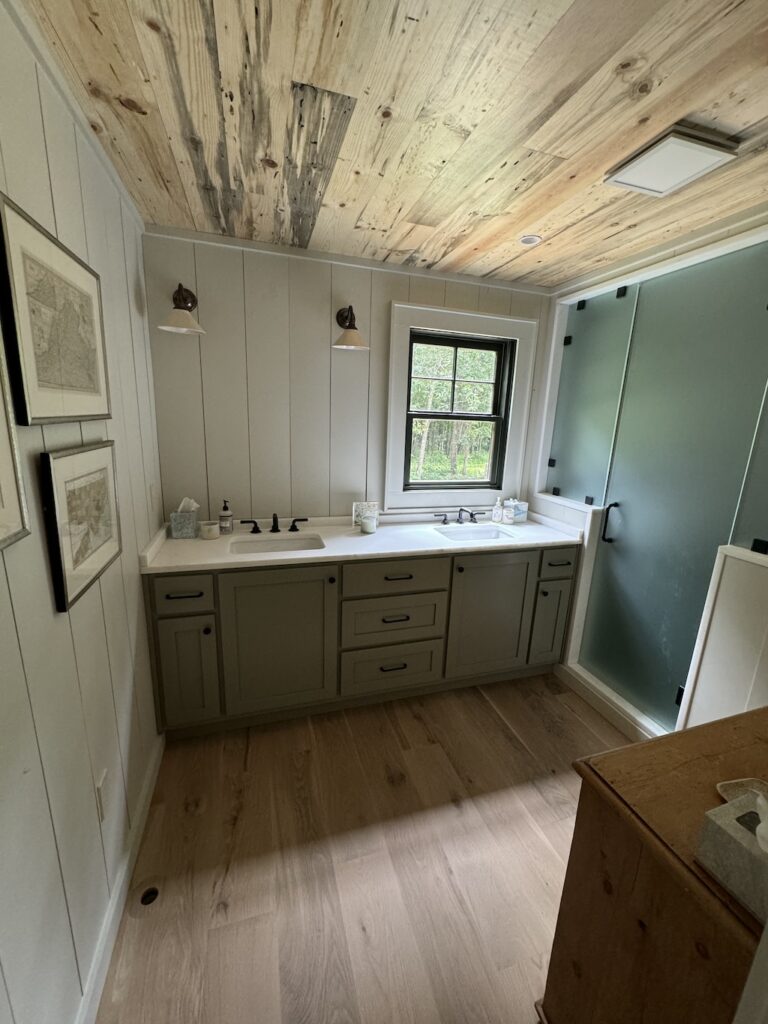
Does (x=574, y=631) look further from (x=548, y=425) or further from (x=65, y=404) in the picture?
(x=65, y=404)

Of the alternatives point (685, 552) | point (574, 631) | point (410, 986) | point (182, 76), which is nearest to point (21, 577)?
point (182, 76)

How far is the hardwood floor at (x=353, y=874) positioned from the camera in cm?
117

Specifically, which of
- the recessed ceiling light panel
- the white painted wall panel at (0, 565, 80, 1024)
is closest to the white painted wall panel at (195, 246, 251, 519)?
the white painted wall panel at (0, 565, 80, 1024)

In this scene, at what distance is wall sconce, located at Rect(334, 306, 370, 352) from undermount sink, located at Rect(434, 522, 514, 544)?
119 centimetres

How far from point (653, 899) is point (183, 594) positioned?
5.92 feet

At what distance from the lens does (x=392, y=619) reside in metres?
2.21

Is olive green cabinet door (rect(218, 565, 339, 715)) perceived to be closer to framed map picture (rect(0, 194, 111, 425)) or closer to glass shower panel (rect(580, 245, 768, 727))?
framed map picture (rect(0, 194, 111, 425))

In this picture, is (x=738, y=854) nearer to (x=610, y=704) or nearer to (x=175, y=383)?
(x=610, y=704)

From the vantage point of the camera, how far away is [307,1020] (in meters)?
1.11

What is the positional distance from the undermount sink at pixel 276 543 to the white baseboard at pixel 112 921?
1.04 metres

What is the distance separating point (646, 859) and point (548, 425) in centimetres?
247

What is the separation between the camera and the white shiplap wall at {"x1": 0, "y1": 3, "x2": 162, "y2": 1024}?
31.9 inches

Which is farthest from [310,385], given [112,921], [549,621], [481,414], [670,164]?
[112,921]

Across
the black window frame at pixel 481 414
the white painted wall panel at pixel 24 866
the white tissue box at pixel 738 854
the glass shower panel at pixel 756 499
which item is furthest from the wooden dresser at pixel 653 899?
the black window frame at pixel 481 414
